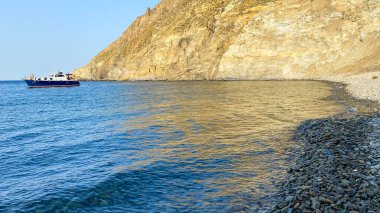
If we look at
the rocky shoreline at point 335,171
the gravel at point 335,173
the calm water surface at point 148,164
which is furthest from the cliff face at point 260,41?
the gravel at point 335,173

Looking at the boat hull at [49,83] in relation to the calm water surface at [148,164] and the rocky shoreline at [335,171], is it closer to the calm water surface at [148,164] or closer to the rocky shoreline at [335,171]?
the calm water surface at [148,164]

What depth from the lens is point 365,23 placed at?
269 ft

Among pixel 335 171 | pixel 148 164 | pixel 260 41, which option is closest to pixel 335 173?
pixel 335 171

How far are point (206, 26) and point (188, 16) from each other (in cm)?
1136

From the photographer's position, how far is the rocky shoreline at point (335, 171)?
9.70 meters

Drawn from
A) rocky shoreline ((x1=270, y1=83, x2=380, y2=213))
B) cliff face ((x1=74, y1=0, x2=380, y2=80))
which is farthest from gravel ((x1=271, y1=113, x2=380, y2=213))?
cliff face ((x1=74, y1=0, x2=380, y2=80))

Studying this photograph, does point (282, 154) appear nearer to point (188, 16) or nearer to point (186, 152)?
point (186, 152)

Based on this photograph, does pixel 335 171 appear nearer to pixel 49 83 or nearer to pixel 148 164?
pixel 148 164

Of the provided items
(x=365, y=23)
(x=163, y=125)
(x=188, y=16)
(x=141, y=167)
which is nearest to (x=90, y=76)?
(x=188, y=16)

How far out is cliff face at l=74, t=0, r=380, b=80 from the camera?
8344cm

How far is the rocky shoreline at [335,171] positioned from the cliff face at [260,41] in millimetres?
60822

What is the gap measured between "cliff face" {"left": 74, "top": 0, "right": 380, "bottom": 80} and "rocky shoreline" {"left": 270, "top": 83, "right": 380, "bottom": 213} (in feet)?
200

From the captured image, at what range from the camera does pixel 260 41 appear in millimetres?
95375

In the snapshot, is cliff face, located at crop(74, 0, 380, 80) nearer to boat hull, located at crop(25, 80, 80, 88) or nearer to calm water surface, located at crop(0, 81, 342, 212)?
boat hull, located at crop(25, 80, 80, 88)
